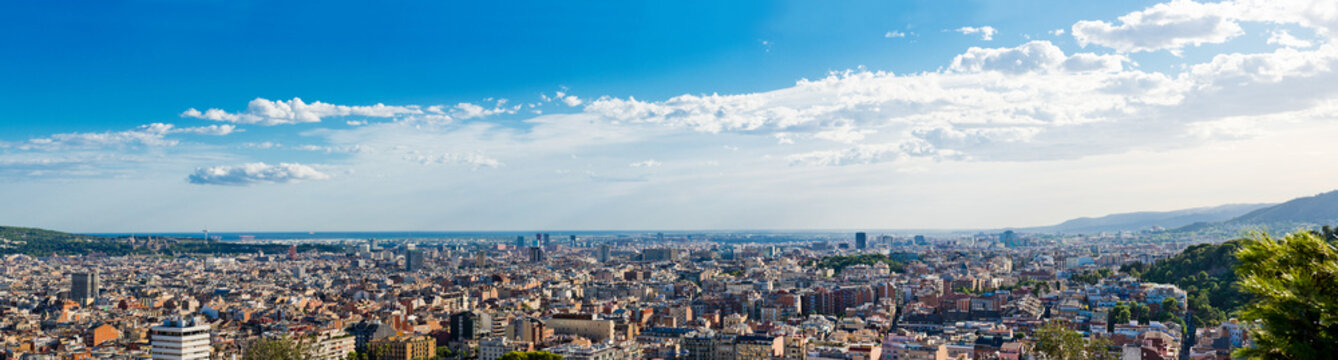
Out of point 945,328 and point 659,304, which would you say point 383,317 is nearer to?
point 659,304

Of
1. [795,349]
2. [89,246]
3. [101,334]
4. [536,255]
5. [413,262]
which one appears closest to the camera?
[795,349]

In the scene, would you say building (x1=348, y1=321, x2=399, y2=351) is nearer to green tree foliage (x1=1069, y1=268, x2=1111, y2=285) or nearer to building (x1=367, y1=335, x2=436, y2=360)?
building (x1=367, y1=335, x2=436, y2=360)

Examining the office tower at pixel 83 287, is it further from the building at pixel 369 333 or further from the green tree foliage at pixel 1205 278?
the green tree foliage at pixel 1205 278

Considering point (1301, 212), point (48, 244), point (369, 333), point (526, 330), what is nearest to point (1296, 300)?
point (526, 330)

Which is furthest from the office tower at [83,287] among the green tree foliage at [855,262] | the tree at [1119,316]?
the tree at [1119,316]

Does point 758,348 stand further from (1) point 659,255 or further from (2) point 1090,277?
(1) point 659,255

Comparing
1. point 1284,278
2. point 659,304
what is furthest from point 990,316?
point 1284,278
